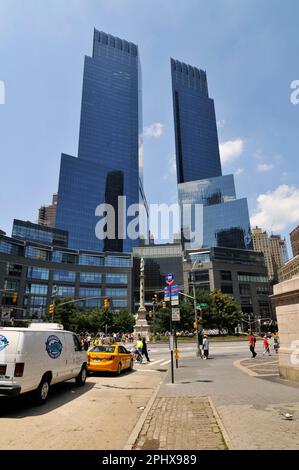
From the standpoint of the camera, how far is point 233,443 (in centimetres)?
512

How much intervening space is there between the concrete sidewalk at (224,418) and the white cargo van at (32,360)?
3.29 metres

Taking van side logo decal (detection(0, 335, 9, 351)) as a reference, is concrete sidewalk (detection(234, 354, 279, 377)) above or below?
below

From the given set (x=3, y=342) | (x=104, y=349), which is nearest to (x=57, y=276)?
(x=104, y=349)

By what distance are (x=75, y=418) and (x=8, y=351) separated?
2.40m

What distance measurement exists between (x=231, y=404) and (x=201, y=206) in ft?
507

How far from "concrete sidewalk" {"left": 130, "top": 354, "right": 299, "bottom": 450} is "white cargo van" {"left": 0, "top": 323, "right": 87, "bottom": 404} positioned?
3.29 m

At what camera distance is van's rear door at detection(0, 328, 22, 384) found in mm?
7727

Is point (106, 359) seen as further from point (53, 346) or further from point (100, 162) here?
point (100, 162)

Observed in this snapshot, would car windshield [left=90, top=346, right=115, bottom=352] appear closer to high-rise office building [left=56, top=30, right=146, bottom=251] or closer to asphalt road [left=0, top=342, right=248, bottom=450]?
asphalt road [left=0, top=342, right=248, bottom=450]

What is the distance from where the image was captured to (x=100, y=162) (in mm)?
163125

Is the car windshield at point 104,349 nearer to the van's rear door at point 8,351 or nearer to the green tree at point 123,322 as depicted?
the van's rear door at point 8,351

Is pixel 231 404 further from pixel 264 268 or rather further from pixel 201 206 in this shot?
pixel 201 206

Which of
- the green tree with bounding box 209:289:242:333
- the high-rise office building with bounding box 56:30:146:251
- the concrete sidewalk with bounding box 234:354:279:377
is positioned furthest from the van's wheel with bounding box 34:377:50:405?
the high-rise office building with bounding box 56:30:146:251

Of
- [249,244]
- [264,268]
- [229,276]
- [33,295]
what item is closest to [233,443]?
[33,295]
